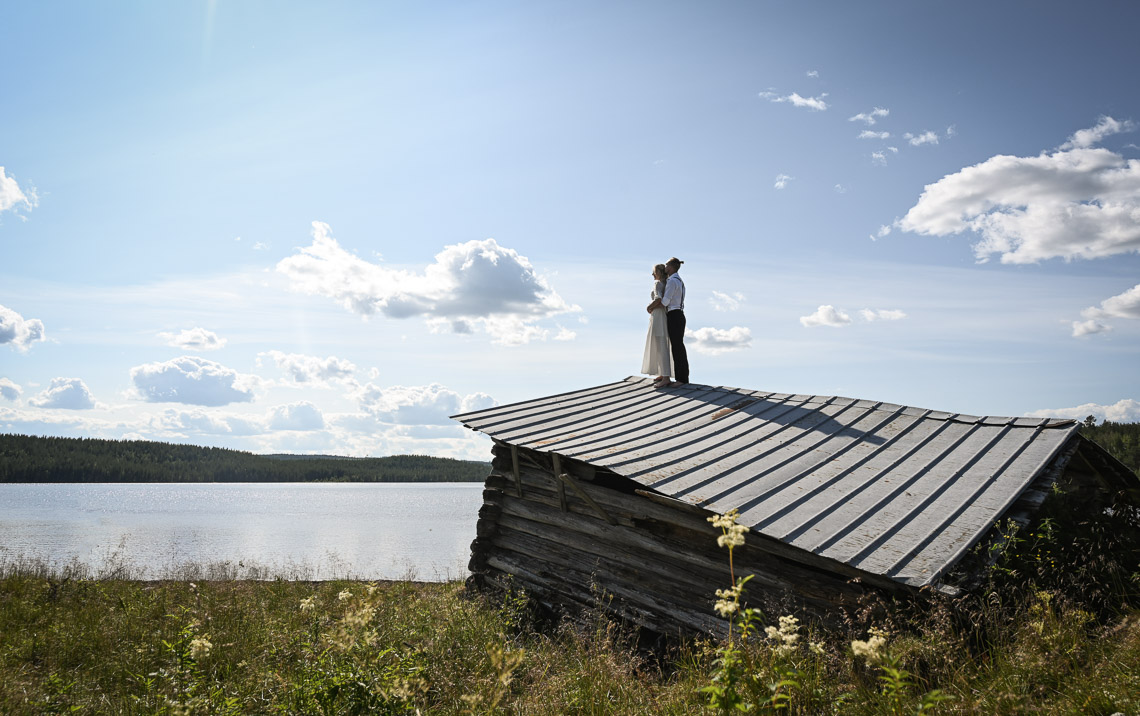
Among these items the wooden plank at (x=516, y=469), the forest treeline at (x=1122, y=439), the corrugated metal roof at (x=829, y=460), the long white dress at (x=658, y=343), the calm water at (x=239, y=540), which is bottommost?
the calm water at (x=239, y=540)

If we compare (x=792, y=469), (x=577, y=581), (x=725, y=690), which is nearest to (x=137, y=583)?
(x=577, y=581)

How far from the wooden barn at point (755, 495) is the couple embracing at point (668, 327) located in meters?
1.36

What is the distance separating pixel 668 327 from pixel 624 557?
5.22 meters

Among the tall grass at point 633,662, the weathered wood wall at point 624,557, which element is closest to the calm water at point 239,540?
the weathered wood wall at point 624,557

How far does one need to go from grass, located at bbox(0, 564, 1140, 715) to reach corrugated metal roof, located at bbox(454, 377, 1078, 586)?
0.70m

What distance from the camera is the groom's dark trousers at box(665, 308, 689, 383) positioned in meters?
11.7

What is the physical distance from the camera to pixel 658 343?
39.4 feet

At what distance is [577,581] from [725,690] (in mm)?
5680

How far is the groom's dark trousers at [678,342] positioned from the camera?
38.5 feet

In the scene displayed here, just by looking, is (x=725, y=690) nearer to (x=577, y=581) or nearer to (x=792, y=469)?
(x=792, y=469)

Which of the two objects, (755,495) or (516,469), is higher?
(755,495)

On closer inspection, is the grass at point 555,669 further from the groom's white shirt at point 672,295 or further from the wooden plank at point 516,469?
the groom's white shirt at point 672,295

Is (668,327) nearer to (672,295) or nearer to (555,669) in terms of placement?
(672,295)

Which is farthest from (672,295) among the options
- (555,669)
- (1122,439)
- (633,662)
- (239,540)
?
(1122,439)
